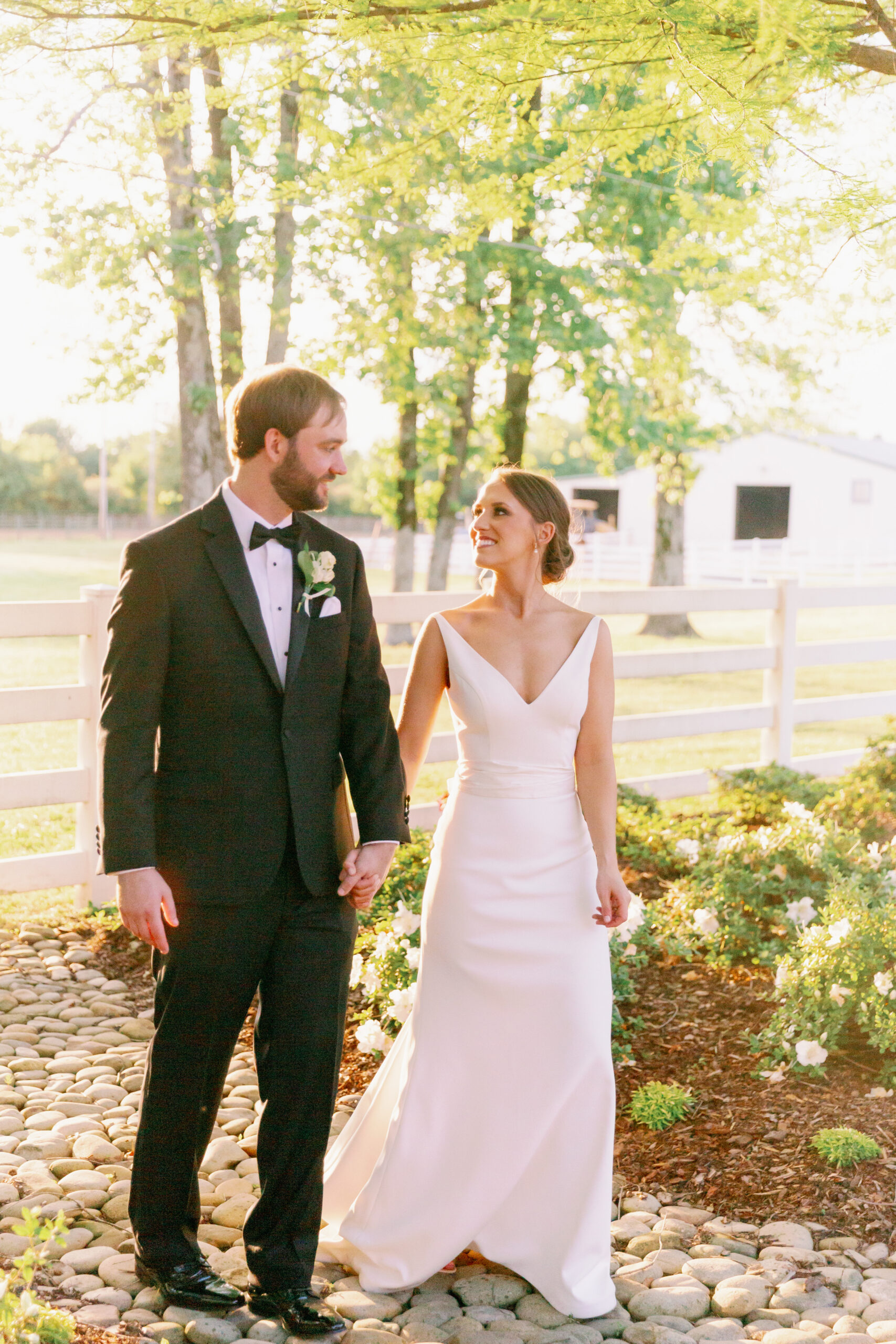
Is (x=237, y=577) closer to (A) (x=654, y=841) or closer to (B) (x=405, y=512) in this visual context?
(A) (x=654, y=841)

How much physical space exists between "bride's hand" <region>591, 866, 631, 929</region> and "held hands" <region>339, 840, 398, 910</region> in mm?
606

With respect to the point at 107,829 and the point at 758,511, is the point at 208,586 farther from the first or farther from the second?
the point at 758,511

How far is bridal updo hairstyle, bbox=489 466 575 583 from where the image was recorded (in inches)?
141

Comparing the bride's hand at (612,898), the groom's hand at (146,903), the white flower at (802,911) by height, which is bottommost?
the white flower at (802,911)

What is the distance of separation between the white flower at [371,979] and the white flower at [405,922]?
0.51ft

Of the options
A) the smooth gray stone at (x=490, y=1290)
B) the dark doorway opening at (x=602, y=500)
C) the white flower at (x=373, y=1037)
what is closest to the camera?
the smooth gray stone at (x=490, y=1290)

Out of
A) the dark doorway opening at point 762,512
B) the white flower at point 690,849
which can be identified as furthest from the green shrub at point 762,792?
the dark doorway opening at point 762,512

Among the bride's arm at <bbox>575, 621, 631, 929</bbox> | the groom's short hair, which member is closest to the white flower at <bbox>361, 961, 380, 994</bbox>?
the bride's arm at <bbox>575, 621, 631, 929</bbox>

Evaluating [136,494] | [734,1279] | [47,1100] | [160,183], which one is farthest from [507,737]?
[136,494]

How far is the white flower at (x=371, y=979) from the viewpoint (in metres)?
4.66

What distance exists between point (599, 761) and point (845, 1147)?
1407 millimetres

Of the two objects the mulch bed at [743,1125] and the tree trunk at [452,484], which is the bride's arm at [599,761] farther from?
the tree trunk at [452,484]

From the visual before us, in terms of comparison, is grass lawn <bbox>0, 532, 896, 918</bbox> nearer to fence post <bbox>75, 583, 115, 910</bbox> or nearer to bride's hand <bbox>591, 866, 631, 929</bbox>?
fence post <bbox>75, 583, 115, 910</bbox>

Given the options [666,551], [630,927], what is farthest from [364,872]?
[666,551]
